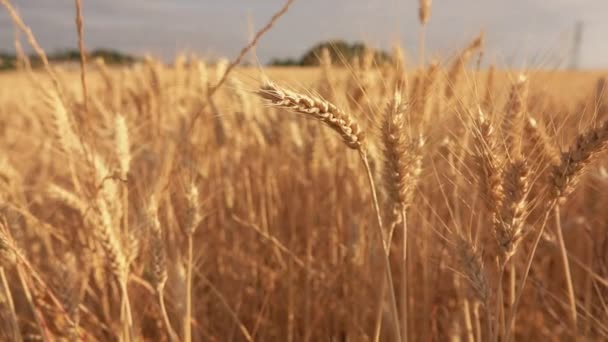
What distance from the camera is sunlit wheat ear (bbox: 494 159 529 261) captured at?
67cm

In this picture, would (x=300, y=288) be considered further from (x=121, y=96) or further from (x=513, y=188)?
(x=121, y=96)

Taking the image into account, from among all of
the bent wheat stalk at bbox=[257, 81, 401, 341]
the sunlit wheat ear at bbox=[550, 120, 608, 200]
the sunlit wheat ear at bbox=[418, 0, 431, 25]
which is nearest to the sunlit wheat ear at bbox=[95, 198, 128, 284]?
Result: the bent wheat stalk at bbox=[257, 81, 401, 341]

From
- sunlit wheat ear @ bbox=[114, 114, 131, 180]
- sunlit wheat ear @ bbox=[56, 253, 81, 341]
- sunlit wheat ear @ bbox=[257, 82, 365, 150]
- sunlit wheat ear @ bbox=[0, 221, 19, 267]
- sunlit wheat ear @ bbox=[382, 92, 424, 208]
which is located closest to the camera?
sunlit wheat ear @ bbox=[257, 82, 365, 150]

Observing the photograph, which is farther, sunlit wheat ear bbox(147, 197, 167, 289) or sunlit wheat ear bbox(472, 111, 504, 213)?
sunlit wheat ear bbox(147, 197, 167, 289)

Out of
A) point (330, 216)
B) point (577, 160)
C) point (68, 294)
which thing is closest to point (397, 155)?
point (577, 160)

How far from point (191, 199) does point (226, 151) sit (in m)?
1.71

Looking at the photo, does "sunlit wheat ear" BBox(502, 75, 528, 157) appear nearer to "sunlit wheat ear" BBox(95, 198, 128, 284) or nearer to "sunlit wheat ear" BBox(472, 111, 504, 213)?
"sunlit wheat ear" BBox(472, 111, 504, 213)

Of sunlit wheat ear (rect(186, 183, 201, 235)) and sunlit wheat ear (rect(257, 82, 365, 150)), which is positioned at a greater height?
sunlit wheat ear (rect(257, 82, 365, 150))

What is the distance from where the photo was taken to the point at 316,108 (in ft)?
2.15

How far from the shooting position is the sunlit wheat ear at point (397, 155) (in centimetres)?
73

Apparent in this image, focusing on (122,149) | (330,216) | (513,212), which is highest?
(122,149)

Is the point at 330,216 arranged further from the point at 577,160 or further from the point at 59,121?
the point at 577,160

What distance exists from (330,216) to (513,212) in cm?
129

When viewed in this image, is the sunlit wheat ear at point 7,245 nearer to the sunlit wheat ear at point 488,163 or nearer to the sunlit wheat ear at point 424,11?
the sunlit wheat ear at point 488,163
